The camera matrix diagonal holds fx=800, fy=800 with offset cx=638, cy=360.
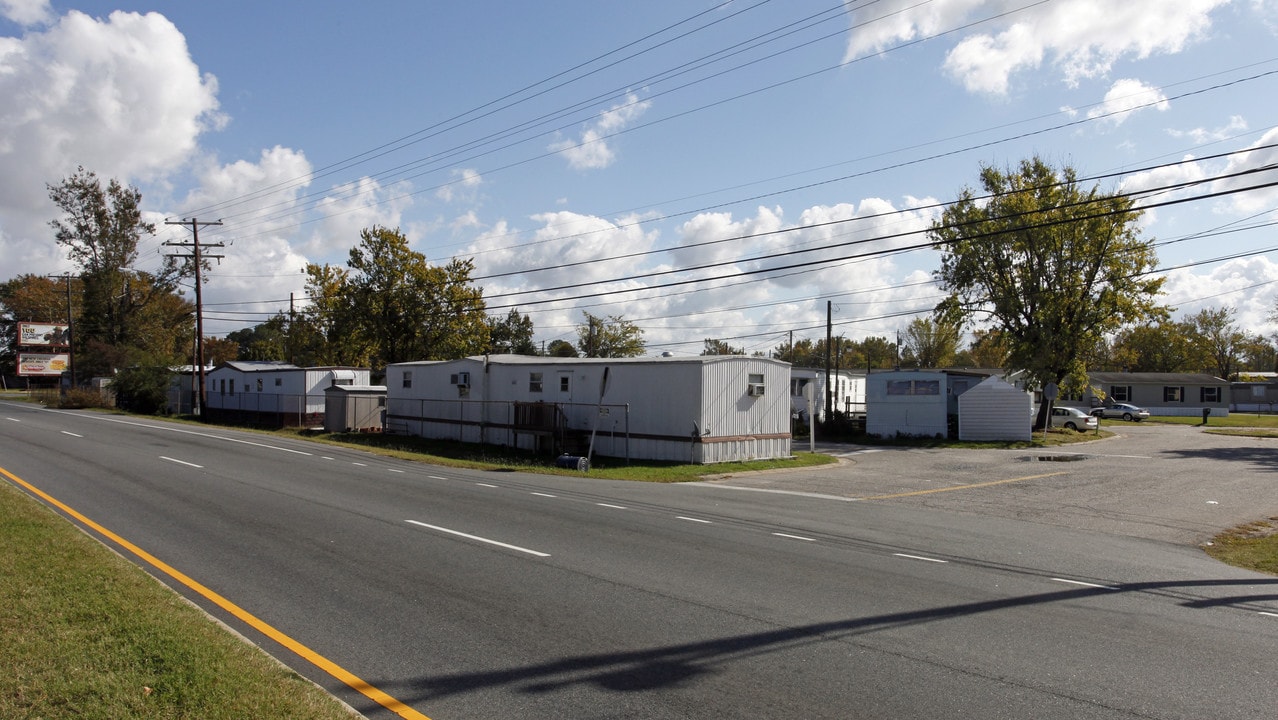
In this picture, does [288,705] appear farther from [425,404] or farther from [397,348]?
[397,348]

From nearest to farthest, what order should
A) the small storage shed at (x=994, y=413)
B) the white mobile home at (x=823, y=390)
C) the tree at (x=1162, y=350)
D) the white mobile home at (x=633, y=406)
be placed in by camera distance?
the white mobile home at (x=633, y=406)
the small storage shed at (x=994, y=413)
the white mobile home at (x=823, y=390)
the tree at (x=1162, y=350)

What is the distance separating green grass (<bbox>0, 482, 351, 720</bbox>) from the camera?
16.3 feet

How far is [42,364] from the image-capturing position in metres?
80.6

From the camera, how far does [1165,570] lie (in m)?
10.6

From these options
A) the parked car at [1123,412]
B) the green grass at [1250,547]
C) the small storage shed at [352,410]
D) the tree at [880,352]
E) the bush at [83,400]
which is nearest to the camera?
the green grass at [1250,547]

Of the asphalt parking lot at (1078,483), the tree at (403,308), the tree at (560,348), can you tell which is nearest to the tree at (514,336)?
the tree at (560,348)

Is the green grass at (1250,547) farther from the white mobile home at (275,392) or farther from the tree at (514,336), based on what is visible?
the tree at (514,336)

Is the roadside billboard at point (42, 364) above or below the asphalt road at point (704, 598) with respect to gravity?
above

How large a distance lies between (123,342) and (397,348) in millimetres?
35492

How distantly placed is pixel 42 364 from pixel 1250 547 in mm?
97437

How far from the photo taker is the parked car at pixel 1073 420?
45.1m

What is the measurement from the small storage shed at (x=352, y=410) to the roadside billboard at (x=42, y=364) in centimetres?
5893

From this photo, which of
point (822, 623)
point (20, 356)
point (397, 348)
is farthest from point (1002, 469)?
point (20, 356)

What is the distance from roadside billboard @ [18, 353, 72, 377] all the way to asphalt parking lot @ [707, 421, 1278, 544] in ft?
266
